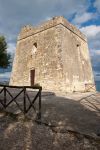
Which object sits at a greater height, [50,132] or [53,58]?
[53,58]

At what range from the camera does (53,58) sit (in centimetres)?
1609

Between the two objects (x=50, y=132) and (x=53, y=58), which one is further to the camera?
(x=53, y=58)

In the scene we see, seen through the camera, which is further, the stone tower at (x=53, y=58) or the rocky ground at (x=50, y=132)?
the stone tower at (x=53, y=58)

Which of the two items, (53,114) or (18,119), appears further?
(53,114)

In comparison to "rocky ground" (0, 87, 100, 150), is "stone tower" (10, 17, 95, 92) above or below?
above

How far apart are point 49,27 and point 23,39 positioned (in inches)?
181

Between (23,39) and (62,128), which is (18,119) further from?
(23,39)

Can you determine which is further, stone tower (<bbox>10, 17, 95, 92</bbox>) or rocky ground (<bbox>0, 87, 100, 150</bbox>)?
stone tower (<bbox>10, 17, 95, 92</bbox>)

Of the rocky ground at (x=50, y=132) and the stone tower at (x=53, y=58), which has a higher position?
the stone tower at (x=53, y=58)

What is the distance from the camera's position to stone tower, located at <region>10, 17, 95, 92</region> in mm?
15672

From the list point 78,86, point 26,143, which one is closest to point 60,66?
point 78,86

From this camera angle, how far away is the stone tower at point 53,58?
15.7 meters

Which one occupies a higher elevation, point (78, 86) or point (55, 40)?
point (55, 40)

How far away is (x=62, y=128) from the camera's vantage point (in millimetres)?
4828
